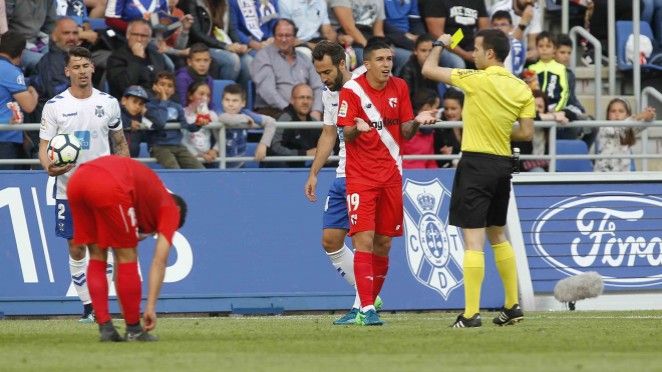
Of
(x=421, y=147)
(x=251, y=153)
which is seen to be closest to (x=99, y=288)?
(x=251, y=153)

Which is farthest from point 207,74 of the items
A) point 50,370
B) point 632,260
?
point 50,370

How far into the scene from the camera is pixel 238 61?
Answer: 69.3 ft

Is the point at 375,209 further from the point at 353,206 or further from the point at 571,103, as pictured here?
the point at 571,103

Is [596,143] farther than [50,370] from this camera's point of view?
Yes

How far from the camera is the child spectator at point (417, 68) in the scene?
830 inches

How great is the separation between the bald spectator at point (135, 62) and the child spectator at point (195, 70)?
0.85ft

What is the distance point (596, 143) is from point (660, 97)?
2667mm

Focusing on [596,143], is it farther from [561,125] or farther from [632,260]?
[632,260]

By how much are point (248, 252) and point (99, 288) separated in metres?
6.01

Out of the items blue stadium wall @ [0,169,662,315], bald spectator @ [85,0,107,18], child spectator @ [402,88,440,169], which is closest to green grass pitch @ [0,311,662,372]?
blue stadium wall @ [0,169,662,315]

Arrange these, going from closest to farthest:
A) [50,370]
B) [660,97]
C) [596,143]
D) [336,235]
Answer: [50,370] < [336,235] < [596,143] < [660,97]

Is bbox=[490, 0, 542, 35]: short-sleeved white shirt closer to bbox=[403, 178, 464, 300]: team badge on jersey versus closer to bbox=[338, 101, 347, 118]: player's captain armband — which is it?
bbox=[403, 178, 464, 300]: team badge on jersey

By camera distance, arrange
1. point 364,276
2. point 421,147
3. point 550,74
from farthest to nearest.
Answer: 1. point 550,74
2. point 421,147
3. point 364,276

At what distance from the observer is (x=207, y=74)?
796 inches
